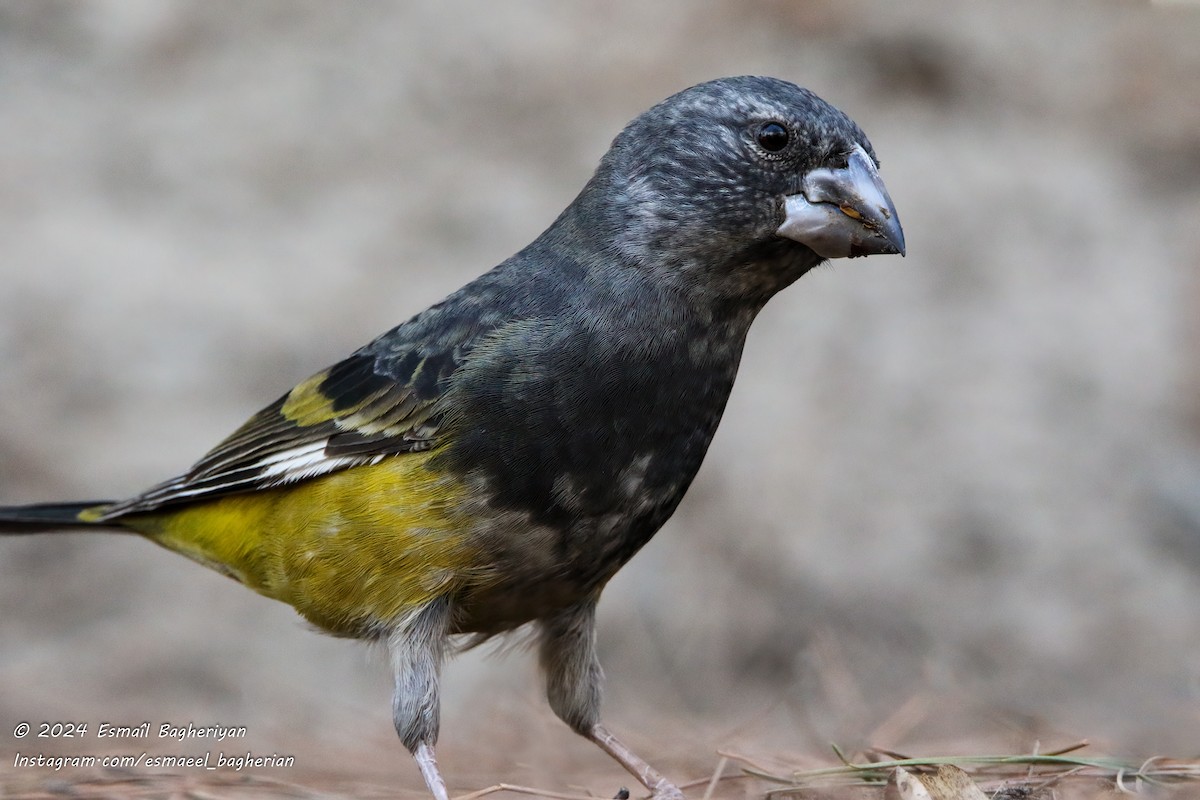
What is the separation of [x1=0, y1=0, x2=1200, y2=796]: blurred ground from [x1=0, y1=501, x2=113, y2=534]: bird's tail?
4.67 ft

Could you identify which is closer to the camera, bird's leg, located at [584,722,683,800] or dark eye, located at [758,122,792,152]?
dark eye, located at [758,122,792,152]

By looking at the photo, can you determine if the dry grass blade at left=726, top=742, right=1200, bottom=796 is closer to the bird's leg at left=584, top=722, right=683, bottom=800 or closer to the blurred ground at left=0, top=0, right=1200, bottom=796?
the bird's leg at left=584, top=722, right=683, bottom=800

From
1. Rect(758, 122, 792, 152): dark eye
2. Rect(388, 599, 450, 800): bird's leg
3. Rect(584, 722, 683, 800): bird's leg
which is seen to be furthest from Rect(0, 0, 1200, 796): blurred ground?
Rect(758, 122, 792, 152): dark eye

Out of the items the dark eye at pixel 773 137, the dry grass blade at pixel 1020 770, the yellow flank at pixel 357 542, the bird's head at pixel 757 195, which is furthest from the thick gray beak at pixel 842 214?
the dry grass blade at pixel 1020 770

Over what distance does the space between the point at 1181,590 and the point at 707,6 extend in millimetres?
4420

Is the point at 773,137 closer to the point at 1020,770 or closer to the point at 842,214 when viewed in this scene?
the point at 842,214

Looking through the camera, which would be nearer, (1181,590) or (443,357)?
(443,357)

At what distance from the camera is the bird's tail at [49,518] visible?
15.3 feet

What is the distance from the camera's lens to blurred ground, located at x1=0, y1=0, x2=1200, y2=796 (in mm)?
6566

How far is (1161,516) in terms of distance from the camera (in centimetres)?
698

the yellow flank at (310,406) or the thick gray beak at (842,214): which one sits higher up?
the thick gray beak at (842,214)

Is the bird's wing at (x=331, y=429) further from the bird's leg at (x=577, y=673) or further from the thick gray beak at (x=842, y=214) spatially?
the thick gray beak at (x=842, y=214)

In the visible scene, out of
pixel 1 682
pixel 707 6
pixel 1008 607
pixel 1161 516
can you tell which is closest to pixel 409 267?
pixel 707 6

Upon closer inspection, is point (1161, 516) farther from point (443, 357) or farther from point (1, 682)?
point (1, 682)
